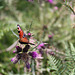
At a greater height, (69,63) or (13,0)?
(13,0)

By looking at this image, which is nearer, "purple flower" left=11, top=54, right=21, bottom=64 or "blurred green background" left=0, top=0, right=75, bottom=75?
"purple flower" left=11, top=54, right=21, bottom=64

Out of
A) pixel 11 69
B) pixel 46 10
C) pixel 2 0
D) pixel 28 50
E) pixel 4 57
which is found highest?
pixel 2 0

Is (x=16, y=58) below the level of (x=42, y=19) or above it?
below

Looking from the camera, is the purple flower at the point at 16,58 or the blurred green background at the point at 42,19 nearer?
the purple flower at the point at 16,58

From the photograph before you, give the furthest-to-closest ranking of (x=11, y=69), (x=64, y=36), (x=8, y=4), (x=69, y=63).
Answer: (x=8, y=4) < (x=64, y=36) < (x=11, y=69) < (x=69, y=63)

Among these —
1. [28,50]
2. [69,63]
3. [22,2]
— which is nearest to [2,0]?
[22,2]

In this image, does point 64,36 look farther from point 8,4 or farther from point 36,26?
point 8,4

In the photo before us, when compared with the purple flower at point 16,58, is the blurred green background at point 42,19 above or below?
above

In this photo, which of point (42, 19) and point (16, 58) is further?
point (42, 19)

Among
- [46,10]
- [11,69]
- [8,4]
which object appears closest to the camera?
[11,69]

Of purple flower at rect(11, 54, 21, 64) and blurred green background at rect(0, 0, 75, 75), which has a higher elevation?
blurred green background at rect(0, 0, 75, 75)

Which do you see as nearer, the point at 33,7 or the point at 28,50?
the point at 28,50
